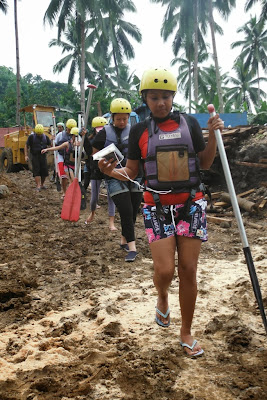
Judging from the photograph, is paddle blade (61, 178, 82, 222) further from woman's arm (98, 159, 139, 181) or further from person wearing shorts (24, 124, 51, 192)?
person wearing shorts (24, 124, 51, 192)

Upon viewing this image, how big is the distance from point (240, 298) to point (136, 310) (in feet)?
3.09

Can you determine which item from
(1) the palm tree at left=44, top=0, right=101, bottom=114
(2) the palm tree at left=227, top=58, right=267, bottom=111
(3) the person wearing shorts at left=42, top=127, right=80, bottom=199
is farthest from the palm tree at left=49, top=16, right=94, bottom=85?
(3) the person wearing shorts at left=42, top=127, right=80, bottom=199

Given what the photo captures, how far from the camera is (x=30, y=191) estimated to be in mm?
12016

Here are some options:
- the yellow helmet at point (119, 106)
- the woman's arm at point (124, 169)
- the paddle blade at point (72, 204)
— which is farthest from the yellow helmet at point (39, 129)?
the woman's arm at point (124, 169)

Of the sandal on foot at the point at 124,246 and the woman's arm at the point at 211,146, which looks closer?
the woman's arm at the point at 211,146

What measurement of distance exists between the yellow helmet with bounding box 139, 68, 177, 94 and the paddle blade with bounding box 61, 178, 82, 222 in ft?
12.4

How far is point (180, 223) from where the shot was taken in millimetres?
2627

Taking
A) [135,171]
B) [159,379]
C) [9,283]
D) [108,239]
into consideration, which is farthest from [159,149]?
[108,239]

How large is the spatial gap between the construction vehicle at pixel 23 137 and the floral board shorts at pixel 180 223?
1372 centimetres

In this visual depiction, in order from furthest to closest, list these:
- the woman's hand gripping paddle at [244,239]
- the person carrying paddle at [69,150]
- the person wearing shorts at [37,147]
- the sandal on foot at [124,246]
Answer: the person wearing shorts at [37,147] → the person carrying paddle at [69,150] → the sandal on foot at [124,246] → the woman's hand gripping paddle at [244,239]

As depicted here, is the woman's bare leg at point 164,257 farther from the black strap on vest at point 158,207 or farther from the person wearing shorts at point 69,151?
the person wearing shorts at point 69,151

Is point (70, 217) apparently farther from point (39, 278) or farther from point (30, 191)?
point (30, 191)

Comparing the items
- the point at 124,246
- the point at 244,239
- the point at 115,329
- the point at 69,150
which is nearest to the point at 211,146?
the point at 244,239

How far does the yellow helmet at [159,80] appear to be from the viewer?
261cm
